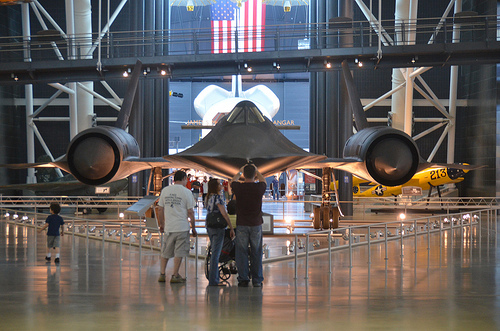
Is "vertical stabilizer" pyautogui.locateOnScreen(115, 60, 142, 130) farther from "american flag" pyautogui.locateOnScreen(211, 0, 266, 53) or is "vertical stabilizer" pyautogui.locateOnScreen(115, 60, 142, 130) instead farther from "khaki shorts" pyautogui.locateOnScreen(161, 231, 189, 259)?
"american flag" pyautogui.locateOnScreen(211, 0, 266, 53)

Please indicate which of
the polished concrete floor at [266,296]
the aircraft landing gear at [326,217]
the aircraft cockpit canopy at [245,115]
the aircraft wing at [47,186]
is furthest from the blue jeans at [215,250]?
the aircraft wing at [47,186]

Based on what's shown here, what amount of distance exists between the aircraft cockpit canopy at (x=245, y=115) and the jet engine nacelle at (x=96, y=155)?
2.37m

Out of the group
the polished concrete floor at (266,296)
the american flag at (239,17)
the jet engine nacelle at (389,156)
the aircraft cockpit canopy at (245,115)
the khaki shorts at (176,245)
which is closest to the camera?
the polished concrete floor at (266,296)

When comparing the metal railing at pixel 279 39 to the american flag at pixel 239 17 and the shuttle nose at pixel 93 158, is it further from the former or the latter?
the shuttle nose at pixel 93 158

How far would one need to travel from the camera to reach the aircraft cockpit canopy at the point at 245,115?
781 centimetres

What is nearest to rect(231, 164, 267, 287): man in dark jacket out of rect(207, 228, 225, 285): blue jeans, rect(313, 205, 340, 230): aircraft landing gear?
rect(207, 228, 225, 285): blue jeans

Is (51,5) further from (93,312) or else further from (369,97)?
(93,312)

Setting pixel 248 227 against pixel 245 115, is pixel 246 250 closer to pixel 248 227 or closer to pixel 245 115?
pixel 248 227

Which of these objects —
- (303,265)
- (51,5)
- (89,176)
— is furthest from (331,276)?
(51,5)

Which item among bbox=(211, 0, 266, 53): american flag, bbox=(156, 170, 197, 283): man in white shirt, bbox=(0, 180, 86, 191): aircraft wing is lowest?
bbox=(0, 180, 86, 191): aircraft wing

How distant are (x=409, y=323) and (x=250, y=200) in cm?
195

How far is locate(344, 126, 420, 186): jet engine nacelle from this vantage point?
27.9ft

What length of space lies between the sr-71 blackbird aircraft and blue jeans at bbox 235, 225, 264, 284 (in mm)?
1646

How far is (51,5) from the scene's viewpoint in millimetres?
26344
